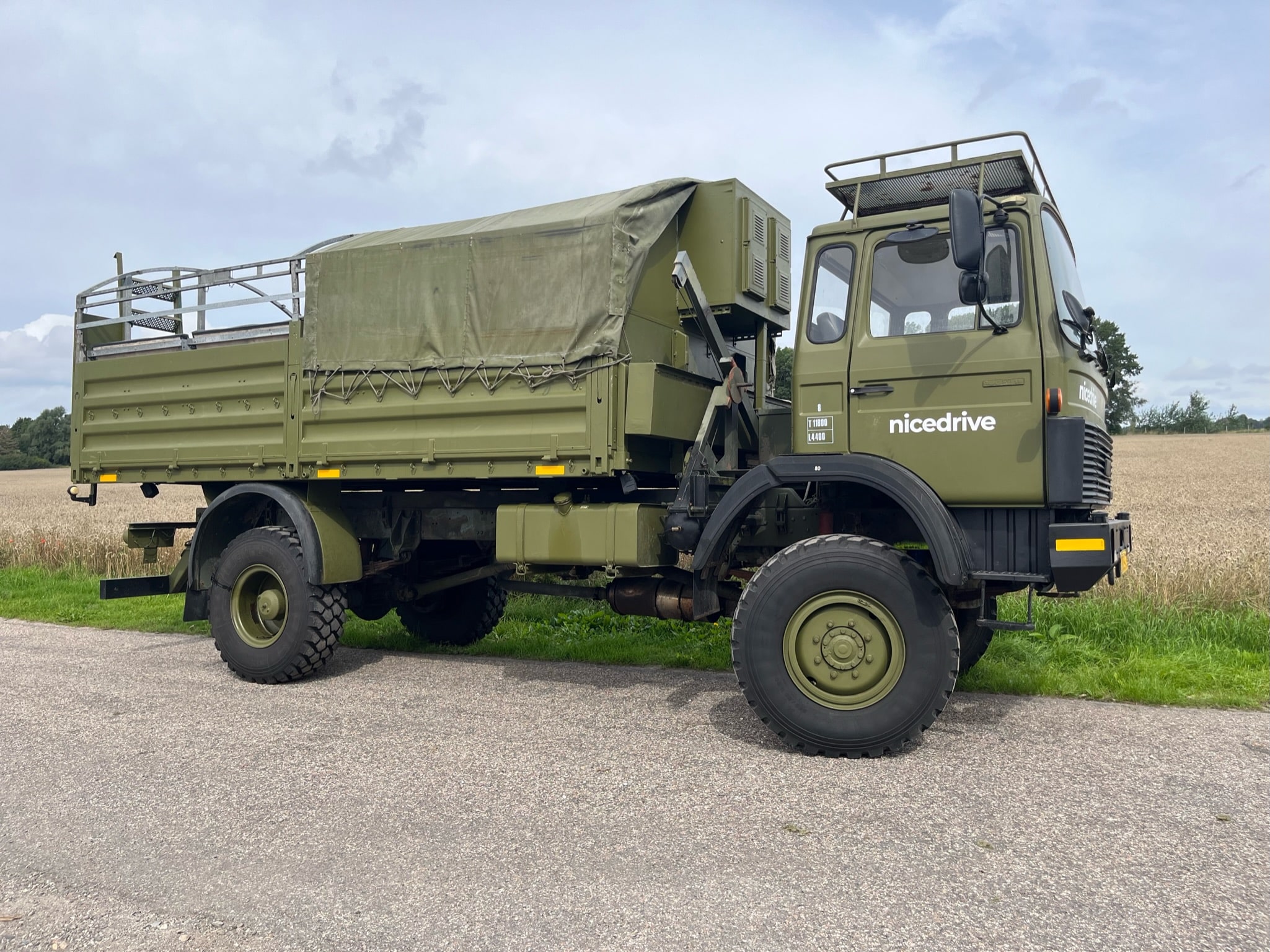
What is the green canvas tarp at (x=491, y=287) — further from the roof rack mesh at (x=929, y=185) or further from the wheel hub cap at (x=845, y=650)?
the wheel hub cap at (x=845, y=650)

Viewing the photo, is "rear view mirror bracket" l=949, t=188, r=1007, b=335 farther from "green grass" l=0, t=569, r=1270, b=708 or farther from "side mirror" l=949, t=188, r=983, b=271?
"green grass" l=0, t=569, r=1270, b=708

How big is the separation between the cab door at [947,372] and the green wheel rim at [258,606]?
4497mm

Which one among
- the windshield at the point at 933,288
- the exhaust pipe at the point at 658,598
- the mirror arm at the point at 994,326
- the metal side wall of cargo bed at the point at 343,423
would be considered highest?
the windshield at the point at 933,288

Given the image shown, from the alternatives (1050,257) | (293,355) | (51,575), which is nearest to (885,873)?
(1050,257)

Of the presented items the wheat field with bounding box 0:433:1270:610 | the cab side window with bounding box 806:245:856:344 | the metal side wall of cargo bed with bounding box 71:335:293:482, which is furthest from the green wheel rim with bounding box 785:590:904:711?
the wheat field with bounding box 0:433:1270:610

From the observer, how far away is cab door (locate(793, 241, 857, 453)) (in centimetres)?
537

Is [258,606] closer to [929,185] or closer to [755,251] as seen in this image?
[755,251]

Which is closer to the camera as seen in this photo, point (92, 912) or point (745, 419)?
point (92, 912)

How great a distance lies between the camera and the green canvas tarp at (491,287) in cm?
611

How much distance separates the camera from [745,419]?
659 centimetres

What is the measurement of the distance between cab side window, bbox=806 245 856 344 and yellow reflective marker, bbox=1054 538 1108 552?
63.4 inches

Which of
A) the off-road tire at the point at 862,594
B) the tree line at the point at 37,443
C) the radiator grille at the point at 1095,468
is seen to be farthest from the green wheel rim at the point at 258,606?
the tree line at the point at 37,443

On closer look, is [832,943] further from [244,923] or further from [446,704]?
[446,704]

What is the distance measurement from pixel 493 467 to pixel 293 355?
197cm
